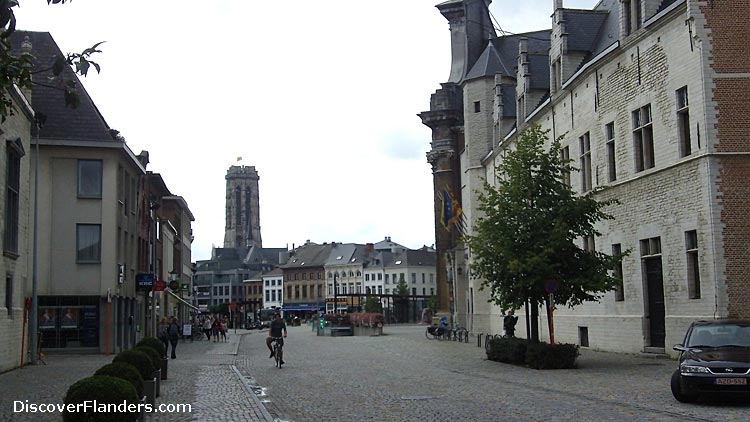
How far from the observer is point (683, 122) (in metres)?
25.7

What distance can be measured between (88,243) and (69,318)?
313 cm

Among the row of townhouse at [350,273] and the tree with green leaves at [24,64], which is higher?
the row of townhouse at [350,273]

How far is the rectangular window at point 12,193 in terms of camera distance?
84.3ft

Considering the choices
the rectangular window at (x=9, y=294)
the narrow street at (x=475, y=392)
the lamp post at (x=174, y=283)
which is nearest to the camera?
the narrow street at (x=475, y=392)

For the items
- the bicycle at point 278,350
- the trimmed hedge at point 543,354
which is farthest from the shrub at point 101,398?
the bicycle at point 278,350

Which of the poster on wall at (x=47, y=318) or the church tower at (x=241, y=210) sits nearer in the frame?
the poster on wall at (x=47, y=318)

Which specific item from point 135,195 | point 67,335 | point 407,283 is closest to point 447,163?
point 135,195

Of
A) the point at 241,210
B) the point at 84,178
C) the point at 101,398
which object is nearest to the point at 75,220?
the point at 84,178

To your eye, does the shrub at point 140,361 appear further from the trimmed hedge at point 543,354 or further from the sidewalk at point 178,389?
the trimmed hedge at point 543,354

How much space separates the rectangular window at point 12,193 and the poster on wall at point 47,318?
31.8ft

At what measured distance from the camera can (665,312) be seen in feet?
86.9

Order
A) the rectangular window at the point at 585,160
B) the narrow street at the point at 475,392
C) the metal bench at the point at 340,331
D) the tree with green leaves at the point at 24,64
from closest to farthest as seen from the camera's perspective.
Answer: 1. the tree with green leaves at the point at 24,64
2. the narrow street at the point at 475,392
3. the rectangular window at the point at 585,160
4. the metal bench at the point at 340,331

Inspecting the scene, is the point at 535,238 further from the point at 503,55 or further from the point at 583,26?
the point at 503,55

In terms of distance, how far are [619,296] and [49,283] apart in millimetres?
22157
